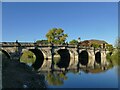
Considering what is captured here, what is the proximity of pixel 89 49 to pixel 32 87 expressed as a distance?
240 ft

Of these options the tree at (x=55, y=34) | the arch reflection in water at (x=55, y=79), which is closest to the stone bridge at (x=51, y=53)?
the tree at (x=55, y=34)

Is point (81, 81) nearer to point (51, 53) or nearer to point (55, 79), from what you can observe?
point (55, 79)

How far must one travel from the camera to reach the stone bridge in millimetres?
68000

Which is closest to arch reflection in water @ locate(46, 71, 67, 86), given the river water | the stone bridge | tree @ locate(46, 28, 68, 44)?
the river water

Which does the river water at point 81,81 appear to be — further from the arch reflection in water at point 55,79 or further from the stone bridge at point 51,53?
the stone bridge at point 51,53

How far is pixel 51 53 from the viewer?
82312mm

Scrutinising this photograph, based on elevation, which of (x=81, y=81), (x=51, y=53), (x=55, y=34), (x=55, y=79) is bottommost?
(x=81, y=81)

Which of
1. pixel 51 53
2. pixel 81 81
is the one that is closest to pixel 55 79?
pixel 81 81

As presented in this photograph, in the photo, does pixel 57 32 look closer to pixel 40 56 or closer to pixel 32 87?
pixel 40 56

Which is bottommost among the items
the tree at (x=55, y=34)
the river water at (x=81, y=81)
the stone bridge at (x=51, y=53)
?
the river water at (x=81, y=81)

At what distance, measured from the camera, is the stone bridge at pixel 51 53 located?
223 ft

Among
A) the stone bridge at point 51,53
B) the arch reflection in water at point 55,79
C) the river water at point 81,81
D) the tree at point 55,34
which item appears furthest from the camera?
the tree at point 55,34

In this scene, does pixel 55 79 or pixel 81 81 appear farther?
pixel 55 79

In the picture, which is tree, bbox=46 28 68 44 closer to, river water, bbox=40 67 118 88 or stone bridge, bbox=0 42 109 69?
stone bridge, bbox=0 42 109 69
